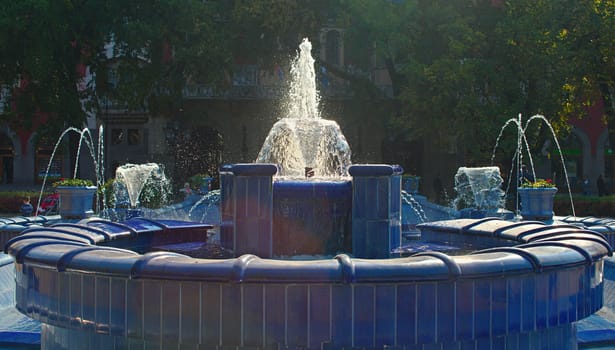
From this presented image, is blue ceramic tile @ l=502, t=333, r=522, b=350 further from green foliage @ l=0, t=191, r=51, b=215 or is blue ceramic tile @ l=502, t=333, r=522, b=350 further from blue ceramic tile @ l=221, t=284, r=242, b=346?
green foliage @ l=0, t=191, r=51, b=215

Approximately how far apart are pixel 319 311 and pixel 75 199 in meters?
9.50

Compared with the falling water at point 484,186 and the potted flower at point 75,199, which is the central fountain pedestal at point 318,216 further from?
the falling water at point 484,186

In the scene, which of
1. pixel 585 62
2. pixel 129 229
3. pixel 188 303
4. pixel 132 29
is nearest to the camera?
pixel 188 303

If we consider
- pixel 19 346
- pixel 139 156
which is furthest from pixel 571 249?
pixel 139 156

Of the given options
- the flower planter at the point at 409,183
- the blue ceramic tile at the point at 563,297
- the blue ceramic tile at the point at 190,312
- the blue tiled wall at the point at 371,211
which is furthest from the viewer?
the flower planter at the point at 409,183

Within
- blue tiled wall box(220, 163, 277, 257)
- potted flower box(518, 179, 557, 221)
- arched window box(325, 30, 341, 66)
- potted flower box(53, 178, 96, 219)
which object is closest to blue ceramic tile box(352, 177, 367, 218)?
blue tiled wall box(220, 163, 277, 257)

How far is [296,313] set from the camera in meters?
3.81

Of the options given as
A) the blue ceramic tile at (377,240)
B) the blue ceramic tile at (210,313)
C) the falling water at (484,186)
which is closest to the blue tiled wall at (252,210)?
the blue ceramic tile at (377,240)

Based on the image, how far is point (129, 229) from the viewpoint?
7.50 meters

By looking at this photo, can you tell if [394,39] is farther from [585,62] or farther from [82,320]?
[82,320]

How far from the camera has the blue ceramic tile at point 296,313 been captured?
3.80 meters

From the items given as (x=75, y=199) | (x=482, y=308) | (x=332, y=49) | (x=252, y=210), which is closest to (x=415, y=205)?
(x=75, y=199)

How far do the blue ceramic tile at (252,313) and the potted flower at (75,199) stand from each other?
9111 mm

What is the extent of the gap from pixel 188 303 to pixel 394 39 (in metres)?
26.9
